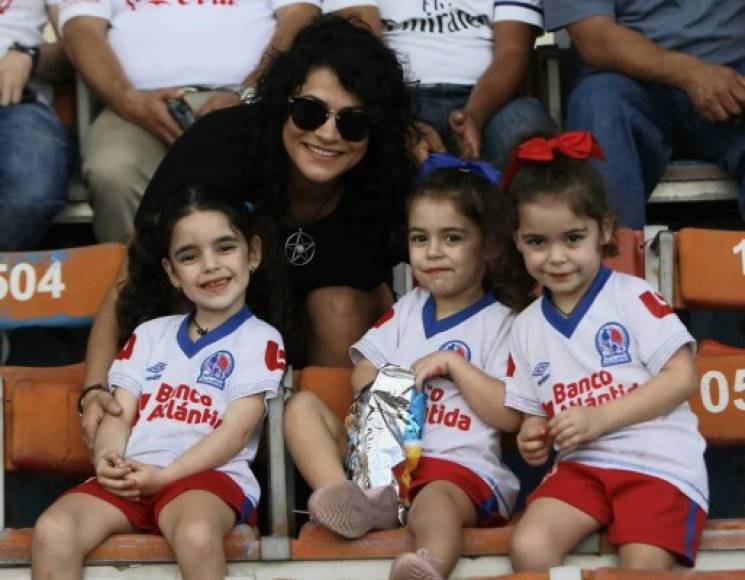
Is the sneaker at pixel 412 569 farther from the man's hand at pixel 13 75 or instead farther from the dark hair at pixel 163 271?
the man's hand at pixel 13 75

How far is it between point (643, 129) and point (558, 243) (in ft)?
3.66

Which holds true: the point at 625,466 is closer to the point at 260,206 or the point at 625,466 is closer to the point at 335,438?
the point at 335,438

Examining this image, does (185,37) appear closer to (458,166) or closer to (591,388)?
(458,166)

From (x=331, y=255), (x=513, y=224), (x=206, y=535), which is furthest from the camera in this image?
(x=331, y=255)

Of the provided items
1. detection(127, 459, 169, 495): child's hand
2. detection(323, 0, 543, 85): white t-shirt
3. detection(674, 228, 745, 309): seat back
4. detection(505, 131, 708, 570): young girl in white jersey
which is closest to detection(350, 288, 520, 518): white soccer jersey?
detection(505, 131, 708, 570): young girl in white jersey

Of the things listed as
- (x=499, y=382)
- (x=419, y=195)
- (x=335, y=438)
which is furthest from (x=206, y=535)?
(x=419, y=195)

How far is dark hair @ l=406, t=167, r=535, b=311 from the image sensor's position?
356cm

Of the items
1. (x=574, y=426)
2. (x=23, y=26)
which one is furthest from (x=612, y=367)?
(x=23, y=26)

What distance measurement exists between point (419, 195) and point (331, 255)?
0.39 meters

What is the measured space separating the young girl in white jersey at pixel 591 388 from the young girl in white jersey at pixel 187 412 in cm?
57

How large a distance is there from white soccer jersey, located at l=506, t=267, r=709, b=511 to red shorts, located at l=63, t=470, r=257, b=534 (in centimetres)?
59

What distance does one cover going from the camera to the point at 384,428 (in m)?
3.41

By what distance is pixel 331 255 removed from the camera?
13.0ft

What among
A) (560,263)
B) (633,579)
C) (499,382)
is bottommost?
(633,579)
